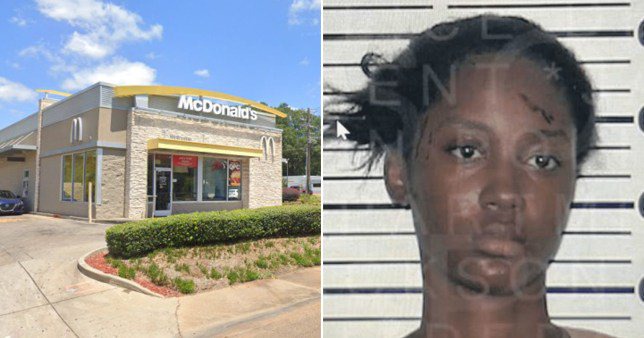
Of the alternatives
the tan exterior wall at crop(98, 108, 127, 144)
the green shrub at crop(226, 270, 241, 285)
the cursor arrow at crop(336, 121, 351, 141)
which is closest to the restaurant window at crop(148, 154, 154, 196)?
the tan exterior wall at crop(98, 108, 127, 144)

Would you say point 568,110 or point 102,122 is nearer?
point 568,110

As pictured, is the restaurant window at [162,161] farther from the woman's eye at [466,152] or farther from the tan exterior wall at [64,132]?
the woman's eye at [466,152]

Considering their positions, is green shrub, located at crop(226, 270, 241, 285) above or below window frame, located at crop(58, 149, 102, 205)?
below

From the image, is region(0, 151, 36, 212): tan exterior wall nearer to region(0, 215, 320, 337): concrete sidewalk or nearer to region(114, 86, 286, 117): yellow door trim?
Result: region(114, 86, 286, 117): yellow door trim

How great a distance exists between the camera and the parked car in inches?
752

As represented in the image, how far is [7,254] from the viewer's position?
9320mm

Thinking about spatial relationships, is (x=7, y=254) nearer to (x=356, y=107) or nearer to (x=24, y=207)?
(x=356, y=107)

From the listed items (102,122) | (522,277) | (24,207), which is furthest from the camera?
(24,207)

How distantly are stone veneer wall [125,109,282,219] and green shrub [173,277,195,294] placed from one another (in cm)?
1029

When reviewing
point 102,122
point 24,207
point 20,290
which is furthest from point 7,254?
point 24,207

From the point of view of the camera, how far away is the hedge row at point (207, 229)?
25.9 ft

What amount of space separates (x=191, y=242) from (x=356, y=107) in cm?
726

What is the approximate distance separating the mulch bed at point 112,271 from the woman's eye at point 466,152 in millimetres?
5873

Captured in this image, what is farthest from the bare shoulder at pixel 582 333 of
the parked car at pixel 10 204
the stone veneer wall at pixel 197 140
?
the parked car at pixel 10 204
